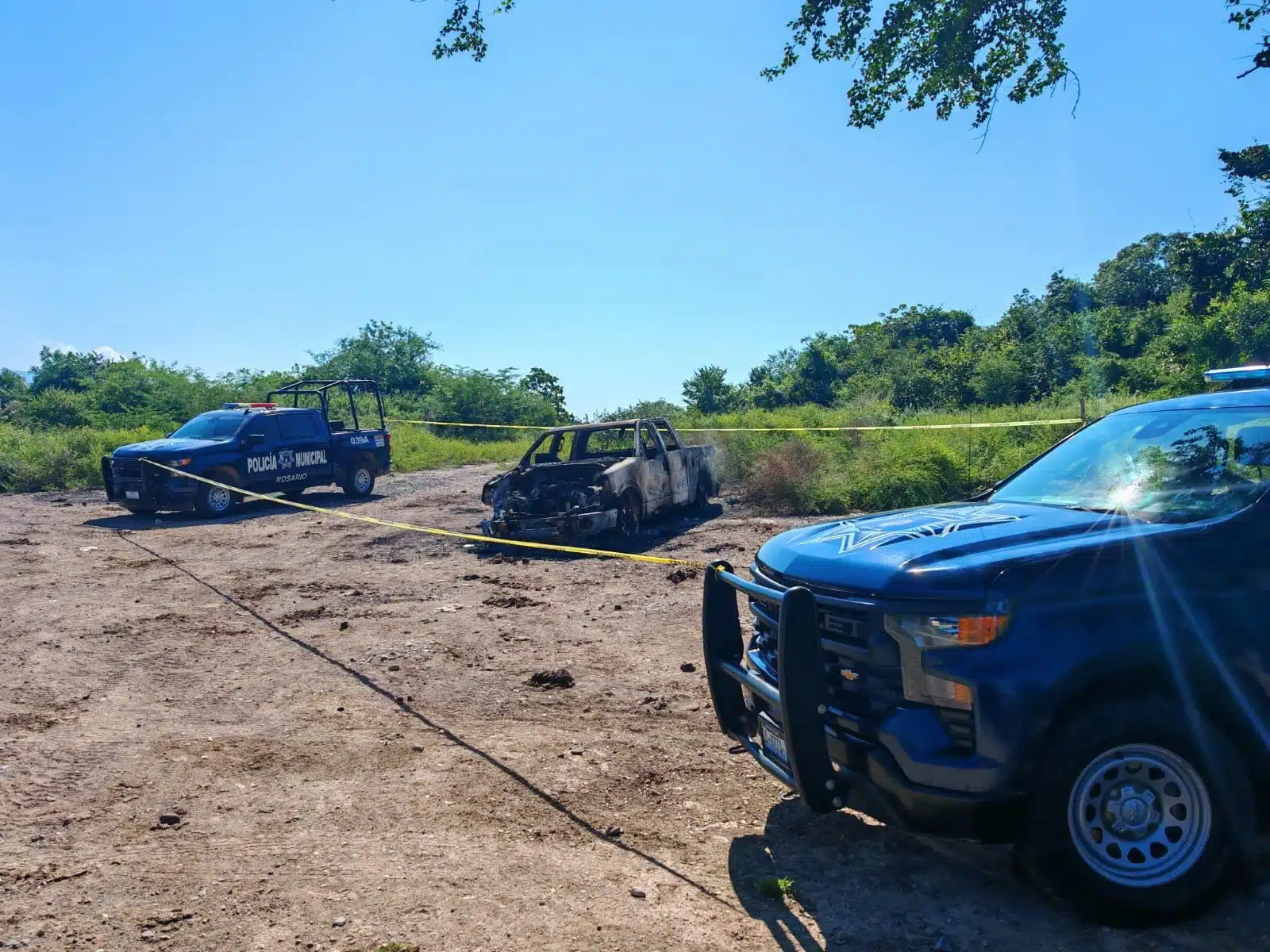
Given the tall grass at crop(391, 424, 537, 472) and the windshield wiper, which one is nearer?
the windshield wiper

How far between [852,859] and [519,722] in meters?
2.35

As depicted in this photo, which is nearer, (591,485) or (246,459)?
(591,485)

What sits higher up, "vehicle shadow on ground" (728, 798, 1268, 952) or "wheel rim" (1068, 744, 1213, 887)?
"wheel rim" (1068, 744, 1213, 887)

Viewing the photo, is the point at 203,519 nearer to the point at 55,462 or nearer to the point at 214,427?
the point at 214,427

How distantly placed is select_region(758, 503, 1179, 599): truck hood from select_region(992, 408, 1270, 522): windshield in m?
0.20

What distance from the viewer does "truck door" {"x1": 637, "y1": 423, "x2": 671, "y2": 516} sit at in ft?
42.2

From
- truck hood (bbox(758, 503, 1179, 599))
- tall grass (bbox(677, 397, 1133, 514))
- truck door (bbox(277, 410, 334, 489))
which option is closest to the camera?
truck hood (bbox(758, 503, 1179, 599))

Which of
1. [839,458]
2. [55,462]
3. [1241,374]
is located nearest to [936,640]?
[1241,374]

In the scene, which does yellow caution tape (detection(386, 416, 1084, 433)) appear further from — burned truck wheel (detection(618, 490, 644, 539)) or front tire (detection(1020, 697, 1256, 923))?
front tire (detection(1020, 697, 1256, 923))

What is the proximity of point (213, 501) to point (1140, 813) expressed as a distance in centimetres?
1543

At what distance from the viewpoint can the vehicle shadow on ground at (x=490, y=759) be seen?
3.96m

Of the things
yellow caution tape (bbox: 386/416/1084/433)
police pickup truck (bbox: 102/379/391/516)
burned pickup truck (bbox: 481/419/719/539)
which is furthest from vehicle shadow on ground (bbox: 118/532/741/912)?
police pickup truck (bbox: 102/379/391/516)

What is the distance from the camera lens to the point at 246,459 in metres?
16.7

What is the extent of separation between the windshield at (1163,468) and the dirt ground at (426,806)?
4.80 feet
